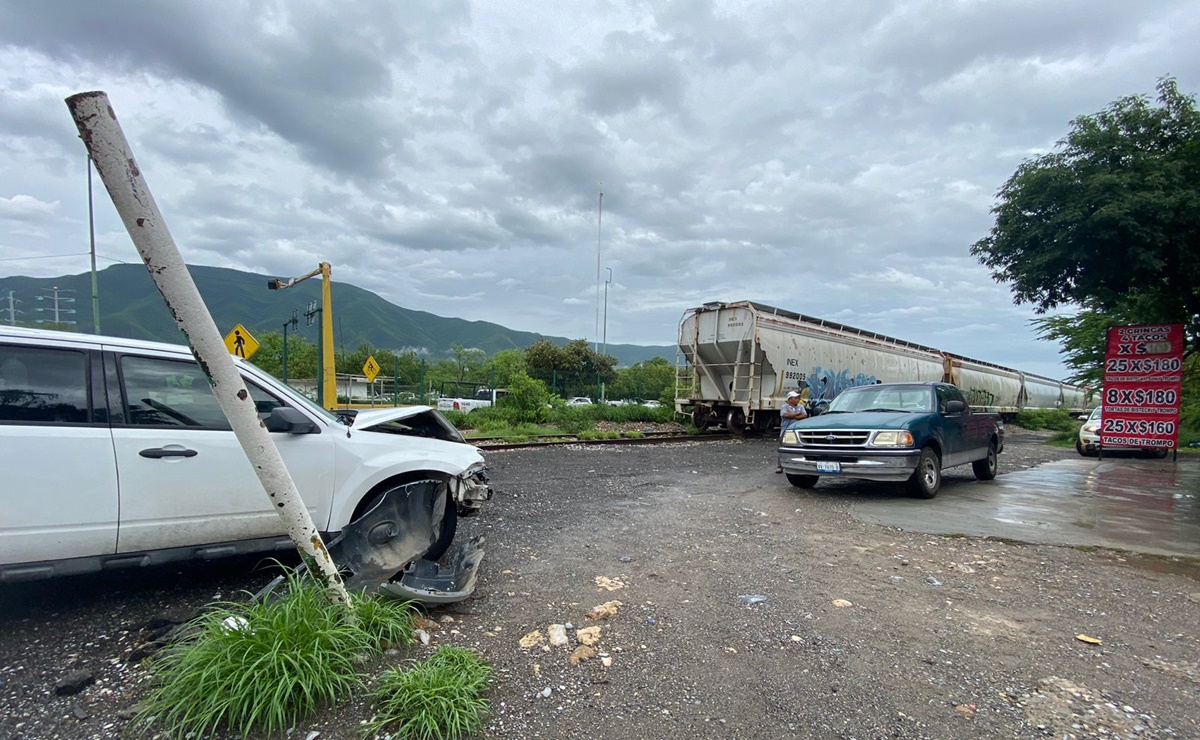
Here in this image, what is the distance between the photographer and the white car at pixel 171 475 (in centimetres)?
321

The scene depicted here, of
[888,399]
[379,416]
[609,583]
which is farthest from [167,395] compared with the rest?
[888,399]

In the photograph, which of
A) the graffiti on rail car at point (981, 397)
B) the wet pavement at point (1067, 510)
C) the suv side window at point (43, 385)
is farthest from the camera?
the graffiti on rail car at point (981, 397)

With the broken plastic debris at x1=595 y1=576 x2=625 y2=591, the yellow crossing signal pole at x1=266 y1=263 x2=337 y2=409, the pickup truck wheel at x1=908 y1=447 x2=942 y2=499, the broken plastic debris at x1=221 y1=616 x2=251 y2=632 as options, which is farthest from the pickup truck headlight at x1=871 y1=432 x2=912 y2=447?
the yellow crossing signal pole at x1=266 y1=263 x2=337 y2=409

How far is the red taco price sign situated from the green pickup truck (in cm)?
401

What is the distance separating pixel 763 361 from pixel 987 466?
6.33 metres

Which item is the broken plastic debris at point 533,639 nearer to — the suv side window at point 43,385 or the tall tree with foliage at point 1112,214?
the suv side window at point 43,385

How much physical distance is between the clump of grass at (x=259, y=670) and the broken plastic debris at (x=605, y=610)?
1.35 m

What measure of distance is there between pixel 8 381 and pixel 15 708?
1731 mm

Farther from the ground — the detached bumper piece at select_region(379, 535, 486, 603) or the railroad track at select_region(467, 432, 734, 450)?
the detached bumper piece at select_region(379, 535, 486, 603)

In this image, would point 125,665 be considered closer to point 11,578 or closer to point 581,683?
point 11,578

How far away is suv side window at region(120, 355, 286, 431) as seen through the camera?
→ 3600mm

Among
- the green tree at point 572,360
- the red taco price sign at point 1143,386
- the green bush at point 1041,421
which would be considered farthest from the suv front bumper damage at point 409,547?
the green tree at point 572,360

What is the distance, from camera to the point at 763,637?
3424 mm

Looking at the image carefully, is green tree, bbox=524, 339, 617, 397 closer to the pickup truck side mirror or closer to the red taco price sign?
the red taco price sign
